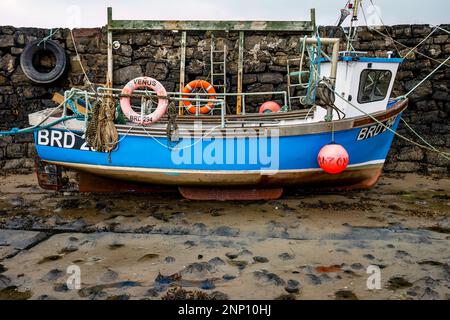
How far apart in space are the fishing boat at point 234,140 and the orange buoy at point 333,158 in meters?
0.01

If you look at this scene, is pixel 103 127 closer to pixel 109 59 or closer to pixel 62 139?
pixel 62 139

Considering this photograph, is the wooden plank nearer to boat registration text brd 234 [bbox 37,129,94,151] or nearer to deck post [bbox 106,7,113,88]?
deck post [bbox 106,7,113,88]

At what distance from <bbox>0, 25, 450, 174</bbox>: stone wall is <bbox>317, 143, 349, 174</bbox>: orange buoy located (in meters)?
3.58

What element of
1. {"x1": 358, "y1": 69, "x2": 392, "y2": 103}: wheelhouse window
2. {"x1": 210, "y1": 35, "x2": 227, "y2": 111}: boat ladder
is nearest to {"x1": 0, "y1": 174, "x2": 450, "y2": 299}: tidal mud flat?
{"x1": 358, "y1": 69, "x2": 392, "y2": 103}: wheelhouse window

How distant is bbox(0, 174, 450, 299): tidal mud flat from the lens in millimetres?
3471

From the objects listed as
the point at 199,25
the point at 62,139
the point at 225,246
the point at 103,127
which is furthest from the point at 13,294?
the point at 199,25

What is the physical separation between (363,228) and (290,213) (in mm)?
1050

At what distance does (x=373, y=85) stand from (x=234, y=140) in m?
2.34

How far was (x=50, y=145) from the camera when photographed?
598cm
